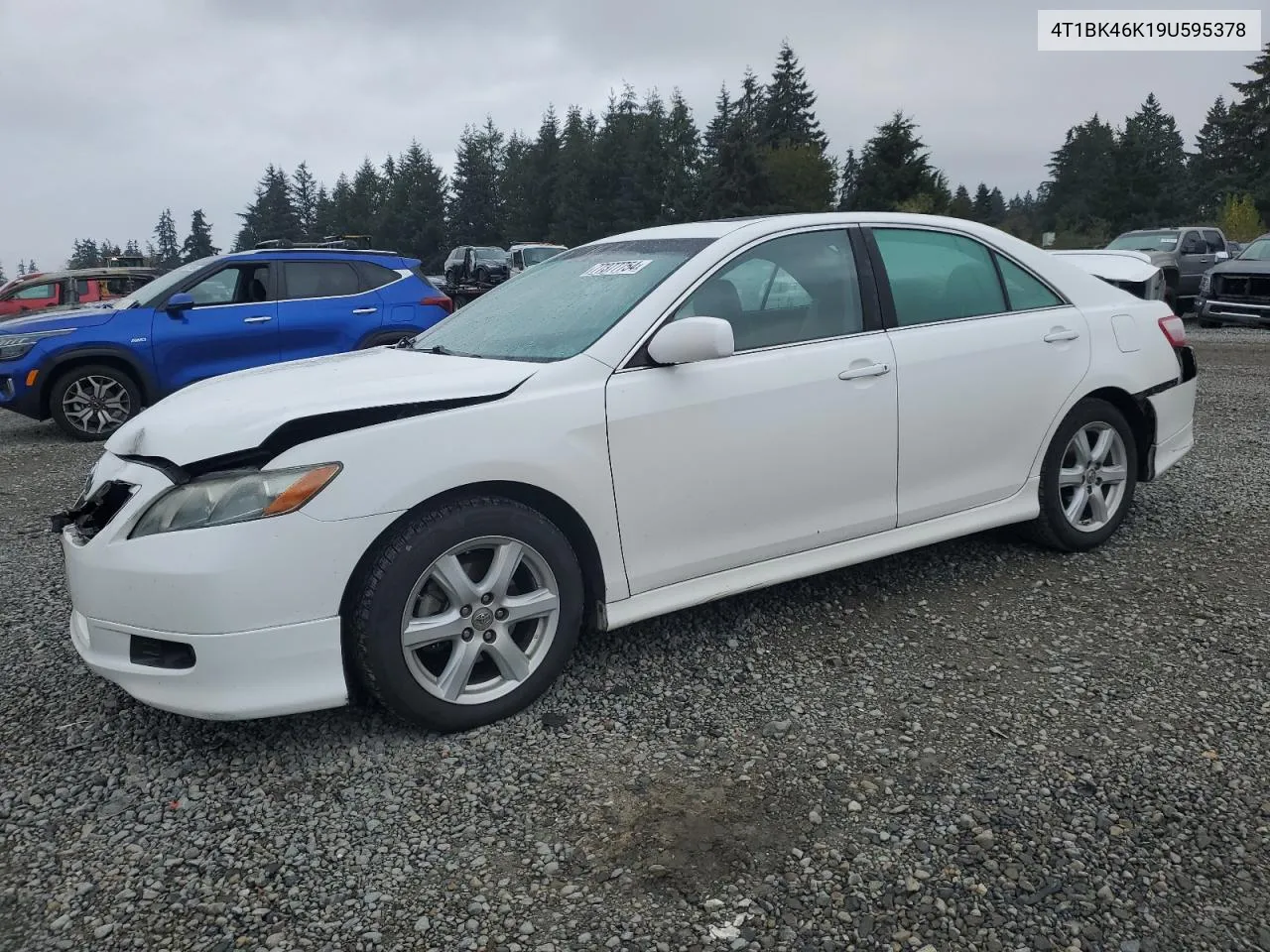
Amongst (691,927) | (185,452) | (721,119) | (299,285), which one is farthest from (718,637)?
(721,119)

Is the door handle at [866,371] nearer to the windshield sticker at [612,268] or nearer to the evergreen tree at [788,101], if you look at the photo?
the windshield sticker at [612,268]

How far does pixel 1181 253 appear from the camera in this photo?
1798 cm

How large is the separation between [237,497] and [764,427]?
174 centimetres

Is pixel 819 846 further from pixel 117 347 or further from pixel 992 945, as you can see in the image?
pixel 117 347

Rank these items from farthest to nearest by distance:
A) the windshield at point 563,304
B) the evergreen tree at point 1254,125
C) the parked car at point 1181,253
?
1. the evergreen tree at point 1254,125
2. the parked car at point 1181,253
3. the windshield at point 563,304

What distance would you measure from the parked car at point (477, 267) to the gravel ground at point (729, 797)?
932 inches

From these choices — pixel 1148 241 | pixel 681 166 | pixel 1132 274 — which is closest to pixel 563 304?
pixel 1132 274

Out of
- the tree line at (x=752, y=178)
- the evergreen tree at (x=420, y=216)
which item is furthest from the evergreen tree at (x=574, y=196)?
the evergreen tree at (x=420, y=216)

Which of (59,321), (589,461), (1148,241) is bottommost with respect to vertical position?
(589,461)

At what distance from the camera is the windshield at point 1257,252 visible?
15609mm

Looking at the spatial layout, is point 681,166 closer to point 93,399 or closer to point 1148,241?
point 1148,241

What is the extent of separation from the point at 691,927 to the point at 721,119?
274 ft

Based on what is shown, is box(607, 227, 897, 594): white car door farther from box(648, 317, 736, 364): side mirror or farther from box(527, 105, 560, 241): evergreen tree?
box(527, 105, 560, 241): evergreen tree

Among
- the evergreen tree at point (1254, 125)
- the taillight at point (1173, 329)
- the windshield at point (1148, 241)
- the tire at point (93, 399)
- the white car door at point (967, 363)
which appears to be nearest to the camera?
the white car door at point (967, 363)
